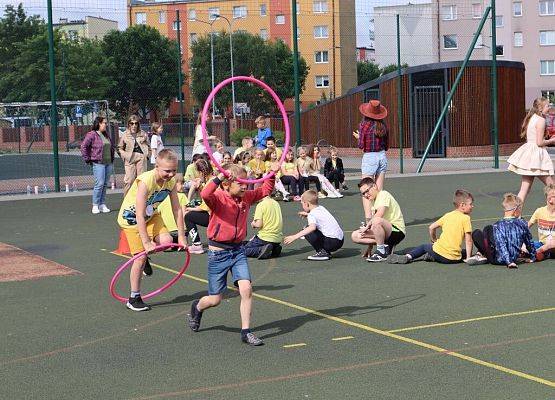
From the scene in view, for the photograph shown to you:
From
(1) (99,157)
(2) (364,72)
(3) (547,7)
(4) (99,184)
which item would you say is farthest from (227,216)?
(2) (364,72)

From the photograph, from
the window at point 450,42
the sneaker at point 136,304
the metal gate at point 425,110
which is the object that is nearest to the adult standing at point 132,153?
the sneaker at point 136,304

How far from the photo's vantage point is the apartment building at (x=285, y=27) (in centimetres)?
9306

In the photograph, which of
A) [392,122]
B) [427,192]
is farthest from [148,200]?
[392,122]

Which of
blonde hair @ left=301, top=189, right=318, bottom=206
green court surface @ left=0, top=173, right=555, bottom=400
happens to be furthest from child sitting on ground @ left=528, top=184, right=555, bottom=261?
blonde hair @ left=301, top=189, right=318, bottom=206

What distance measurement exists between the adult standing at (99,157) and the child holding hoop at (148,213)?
939 centimetres

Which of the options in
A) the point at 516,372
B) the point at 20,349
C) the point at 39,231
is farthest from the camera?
the point at 39,231

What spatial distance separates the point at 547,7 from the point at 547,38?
10.7 feet

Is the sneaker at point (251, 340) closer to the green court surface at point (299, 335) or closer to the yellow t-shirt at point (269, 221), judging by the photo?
the green court surface at point (299, 335)

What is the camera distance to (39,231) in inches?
650

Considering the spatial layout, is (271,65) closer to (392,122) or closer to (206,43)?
(206,43)

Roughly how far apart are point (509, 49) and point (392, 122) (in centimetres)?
6350

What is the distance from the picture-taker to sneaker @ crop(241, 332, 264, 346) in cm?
795

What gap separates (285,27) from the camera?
9962 cm

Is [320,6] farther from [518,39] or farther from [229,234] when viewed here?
[229,234]
